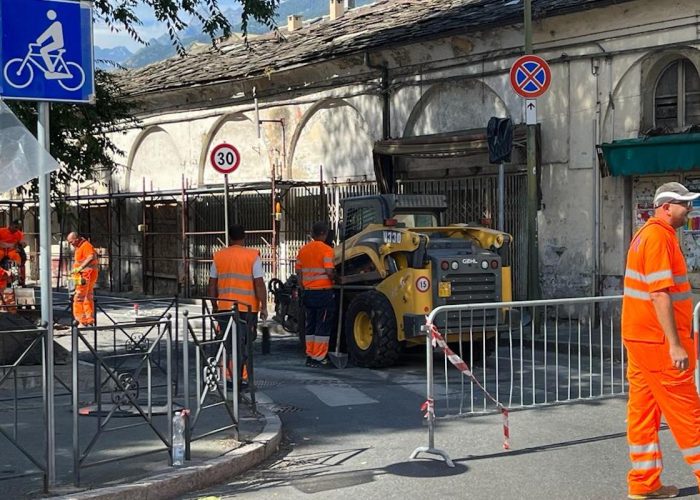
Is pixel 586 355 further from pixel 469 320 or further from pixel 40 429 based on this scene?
pixel 40 429

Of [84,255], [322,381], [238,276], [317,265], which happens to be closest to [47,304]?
[238,276]

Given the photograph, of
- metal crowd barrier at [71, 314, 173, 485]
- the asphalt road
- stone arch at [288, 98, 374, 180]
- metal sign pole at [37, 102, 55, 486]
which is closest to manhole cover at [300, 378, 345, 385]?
the asphalt road

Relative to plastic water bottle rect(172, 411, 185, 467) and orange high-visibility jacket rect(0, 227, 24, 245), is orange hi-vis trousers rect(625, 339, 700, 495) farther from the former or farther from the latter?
orange high-visibility jacket rect(0, 227, 24, 245)

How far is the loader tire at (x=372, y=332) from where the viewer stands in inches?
454

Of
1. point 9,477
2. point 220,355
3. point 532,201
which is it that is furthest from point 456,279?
point 9,477

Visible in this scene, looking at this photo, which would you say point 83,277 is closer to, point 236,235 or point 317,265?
point 317,265

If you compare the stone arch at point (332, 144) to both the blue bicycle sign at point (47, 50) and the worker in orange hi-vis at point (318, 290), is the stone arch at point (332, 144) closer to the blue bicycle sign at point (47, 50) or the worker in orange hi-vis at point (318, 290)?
the worker in orange hi-vis at point (318, 290)

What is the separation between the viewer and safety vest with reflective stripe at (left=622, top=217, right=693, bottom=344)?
587 centimetres

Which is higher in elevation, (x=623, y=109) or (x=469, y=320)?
(x=623, y=109)

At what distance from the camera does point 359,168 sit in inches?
778

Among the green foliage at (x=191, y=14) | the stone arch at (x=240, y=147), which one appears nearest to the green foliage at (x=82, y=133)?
the green foliage at (x=191, y=14)

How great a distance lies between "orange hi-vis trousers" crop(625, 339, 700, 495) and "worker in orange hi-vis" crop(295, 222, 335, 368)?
20.6 ft

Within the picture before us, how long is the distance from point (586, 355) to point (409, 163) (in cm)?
909

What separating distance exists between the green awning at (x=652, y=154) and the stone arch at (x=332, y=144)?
232 inches
